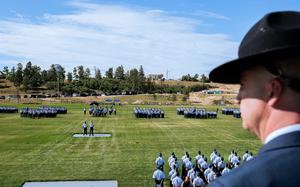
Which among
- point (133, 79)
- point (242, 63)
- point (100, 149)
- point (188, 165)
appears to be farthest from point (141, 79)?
point (242, 63)

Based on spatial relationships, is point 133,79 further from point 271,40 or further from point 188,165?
point 271,40

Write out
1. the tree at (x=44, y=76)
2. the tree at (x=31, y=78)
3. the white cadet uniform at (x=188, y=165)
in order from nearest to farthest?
1. the white cadet uniform at (x=188, y=165)
2. the tree at (x=31, y=78)
3. the tree at (x=44, y=76)

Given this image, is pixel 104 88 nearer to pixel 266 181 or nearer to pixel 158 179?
pixel 158 179

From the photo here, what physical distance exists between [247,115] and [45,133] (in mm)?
28299

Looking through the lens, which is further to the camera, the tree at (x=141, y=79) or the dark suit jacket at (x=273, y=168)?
the tree at (x=141, y=79)

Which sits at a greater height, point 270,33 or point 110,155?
point 270,33

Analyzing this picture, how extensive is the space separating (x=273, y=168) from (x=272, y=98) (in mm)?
257

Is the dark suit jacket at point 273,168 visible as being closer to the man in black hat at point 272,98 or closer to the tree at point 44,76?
the man in black hat at point 272,98

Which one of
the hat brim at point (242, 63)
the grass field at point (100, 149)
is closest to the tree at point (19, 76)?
the grass field at point (100, 149)

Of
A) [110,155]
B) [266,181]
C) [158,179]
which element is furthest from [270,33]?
[110,155]

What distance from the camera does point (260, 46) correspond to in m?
1.53

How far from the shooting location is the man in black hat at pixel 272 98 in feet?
4.62

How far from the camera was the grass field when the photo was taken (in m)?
16.0

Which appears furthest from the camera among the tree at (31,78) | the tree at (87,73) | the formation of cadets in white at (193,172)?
the tree at (87,73)
